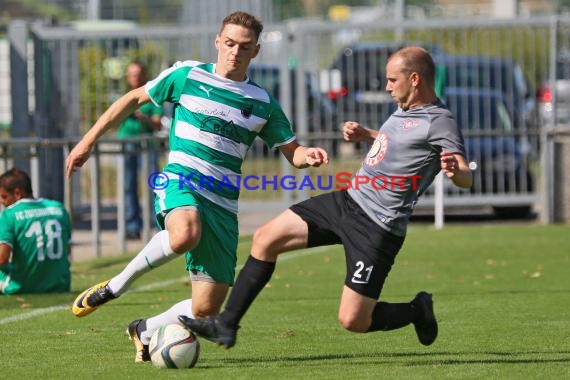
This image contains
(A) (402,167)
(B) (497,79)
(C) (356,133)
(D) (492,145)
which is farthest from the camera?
(B) (497,79)

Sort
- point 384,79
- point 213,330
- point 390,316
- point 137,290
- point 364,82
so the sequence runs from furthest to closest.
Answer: point 364,82 < point 384,79 < point 137,290 < point 390,316 < point 213,330

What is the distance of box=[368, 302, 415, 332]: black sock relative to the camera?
7.73 metres

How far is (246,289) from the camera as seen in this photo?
297 inches

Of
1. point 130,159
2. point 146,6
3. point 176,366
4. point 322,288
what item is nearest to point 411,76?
point 176,366

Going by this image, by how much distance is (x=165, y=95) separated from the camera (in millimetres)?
8023

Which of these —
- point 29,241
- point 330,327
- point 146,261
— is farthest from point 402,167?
point 29,241

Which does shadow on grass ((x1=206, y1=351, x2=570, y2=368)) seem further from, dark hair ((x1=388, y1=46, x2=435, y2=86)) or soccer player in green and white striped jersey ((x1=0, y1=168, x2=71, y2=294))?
soccer player in green and white striped jersey ((x1=0, y1=168, x2=71, y2=294))

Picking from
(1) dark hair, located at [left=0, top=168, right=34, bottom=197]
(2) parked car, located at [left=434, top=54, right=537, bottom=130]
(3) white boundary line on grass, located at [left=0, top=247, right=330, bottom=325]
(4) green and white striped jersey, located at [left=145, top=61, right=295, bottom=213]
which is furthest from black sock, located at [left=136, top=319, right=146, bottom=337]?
(2) parked car, located at [left=434, top=54, right=537, bottom=130]

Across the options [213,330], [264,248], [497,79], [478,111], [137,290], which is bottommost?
[137,290]

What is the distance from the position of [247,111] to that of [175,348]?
4.78 ft

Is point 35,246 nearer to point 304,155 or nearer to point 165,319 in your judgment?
point 165,319

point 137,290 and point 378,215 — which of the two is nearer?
→ point 378,215

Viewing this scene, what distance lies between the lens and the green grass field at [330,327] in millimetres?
7688

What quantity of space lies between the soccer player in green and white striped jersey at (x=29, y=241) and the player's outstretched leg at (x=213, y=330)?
4.29 meters
